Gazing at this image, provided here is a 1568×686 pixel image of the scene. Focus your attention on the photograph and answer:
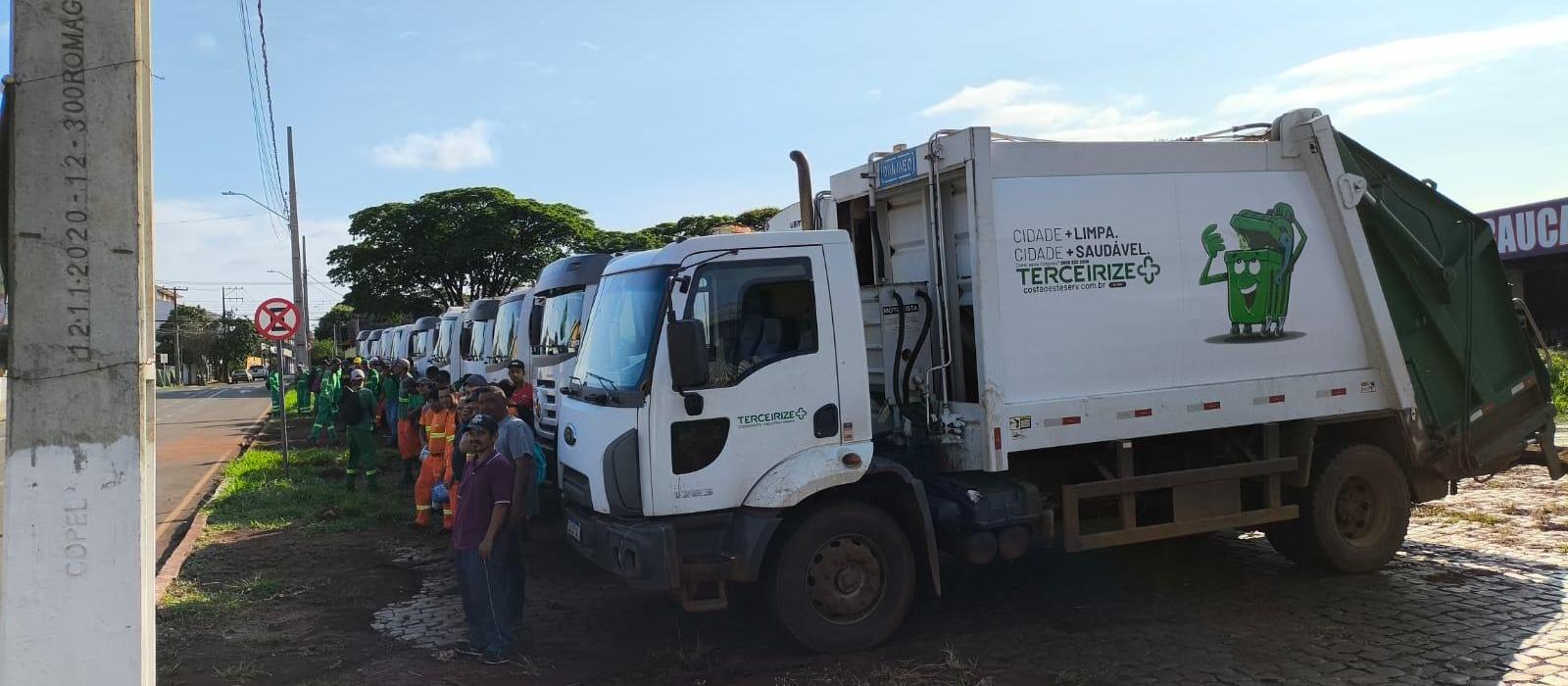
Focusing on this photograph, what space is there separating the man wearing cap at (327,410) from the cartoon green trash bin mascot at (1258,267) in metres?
12.0

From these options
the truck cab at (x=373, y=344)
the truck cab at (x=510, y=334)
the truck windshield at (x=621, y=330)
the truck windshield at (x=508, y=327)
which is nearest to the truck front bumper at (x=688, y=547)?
the truck windshield at (x=621, y=330)

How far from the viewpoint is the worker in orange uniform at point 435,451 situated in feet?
30.9

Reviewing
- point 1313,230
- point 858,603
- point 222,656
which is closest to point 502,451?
point 222,656

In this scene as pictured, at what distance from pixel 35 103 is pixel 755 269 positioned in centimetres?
331

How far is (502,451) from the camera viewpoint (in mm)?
6309

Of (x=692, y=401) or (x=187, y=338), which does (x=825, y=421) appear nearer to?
(x=692, y=401)

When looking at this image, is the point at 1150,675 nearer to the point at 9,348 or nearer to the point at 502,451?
the point at 502,451

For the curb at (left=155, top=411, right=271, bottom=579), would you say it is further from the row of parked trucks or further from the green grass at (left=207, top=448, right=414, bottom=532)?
the row of parked trucks

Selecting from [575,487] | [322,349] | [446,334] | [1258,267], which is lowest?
[575,487]

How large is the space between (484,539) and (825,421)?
1.98m

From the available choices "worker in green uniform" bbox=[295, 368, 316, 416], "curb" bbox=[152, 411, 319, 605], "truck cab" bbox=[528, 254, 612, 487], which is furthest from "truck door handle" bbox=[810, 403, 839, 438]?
"worker in green uniform" bbox=[295, 368, 316, 416]

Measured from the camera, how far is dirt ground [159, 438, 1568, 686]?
5348 millimetres

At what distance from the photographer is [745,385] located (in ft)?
Answer: 18.0

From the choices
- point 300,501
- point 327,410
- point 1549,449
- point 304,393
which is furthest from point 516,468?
point 304,393
